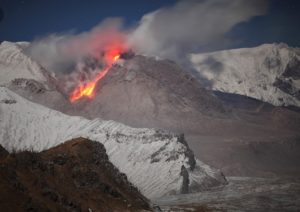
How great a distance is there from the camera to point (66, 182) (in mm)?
111250

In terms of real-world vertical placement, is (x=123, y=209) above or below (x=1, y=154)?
below

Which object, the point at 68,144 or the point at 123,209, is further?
the point at 68,144

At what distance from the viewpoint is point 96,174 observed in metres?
123

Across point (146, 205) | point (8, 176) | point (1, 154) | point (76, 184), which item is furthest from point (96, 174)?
point (8, 176)

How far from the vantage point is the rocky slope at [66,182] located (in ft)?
269

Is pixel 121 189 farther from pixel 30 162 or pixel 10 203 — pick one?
pixel 10 203

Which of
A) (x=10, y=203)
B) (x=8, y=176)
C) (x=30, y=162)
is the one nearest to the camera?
(x=10, y=203)

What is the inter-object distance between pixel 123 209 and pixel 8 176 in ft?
127

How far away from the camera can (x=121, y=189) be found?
13212 cm

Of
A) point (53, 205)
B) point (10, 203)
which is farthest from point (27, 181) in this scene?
point (10, 203)

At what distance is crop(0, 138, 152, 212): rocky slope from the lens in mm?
81875

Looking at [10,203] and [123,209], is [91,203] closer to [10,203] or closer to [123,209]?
[123,209]

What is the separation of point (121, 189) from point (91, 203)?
2409cm

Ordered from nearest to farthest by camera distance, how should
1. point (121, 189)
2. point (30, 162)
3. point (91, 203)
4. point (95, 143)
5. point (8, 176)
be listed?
point (8, 176), point (30, 162), point (91, 203), point (121, 189), point (95, 143)
